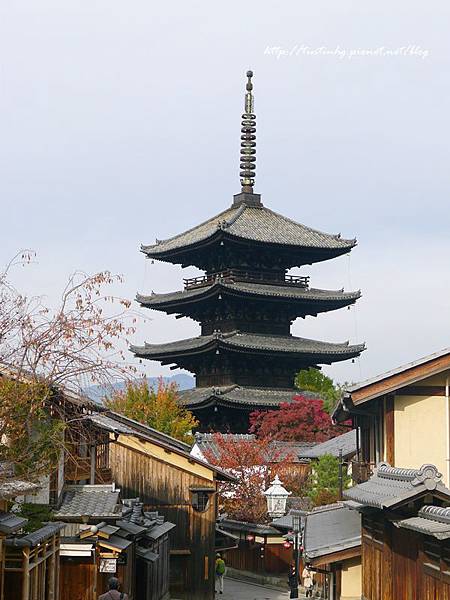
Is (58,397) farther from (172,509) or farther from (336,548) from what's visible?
(172,509)

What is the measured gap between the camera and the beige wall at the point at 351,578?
26.3m

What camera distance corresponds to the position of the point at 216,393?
60.0 meters

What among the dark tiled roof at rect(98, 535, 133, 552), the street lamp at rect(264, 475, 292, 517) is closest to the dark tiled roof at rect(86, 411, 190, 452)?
the dark tiled roof at rect(98, 535, 133, 552)

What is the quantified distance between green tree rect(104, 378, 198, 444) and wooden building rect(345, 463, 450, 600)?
34940mm

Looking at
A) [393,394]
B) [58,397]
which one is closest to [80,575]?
[58,397]

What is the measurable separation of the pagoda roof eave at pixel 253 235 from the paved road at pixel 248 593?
23.1 meters

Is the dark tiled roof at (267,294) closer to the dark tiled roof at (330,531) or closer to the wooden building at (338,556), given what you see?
the dark tiled roof at (330,531)

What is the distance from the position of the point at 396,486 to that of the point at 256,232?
4567cm

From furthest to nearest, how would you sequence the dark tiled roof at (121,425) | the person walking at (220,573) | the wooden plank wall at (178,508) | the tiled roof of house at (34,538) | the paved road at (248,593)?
the person walking at (220,573), the paved road at (248,593), the wooden plank wall at (178,508), the dark tiled roof at (121,425), the tiled roof of house at (34,538)

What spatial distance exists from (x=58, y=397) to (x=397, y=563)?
23.9ft

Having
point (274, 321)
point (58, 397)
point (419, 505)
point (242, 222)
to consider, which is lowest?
point (419, 505)

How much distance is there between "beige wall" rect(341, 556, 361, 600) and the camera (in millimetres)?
26266

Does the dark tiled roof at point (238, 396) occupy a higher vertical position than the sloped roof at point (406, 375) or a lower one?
higher

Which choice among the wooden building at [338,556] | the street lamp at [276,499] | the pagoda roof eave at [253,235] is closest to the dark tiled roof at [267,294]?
the pagoda roof eave at [253,235]
